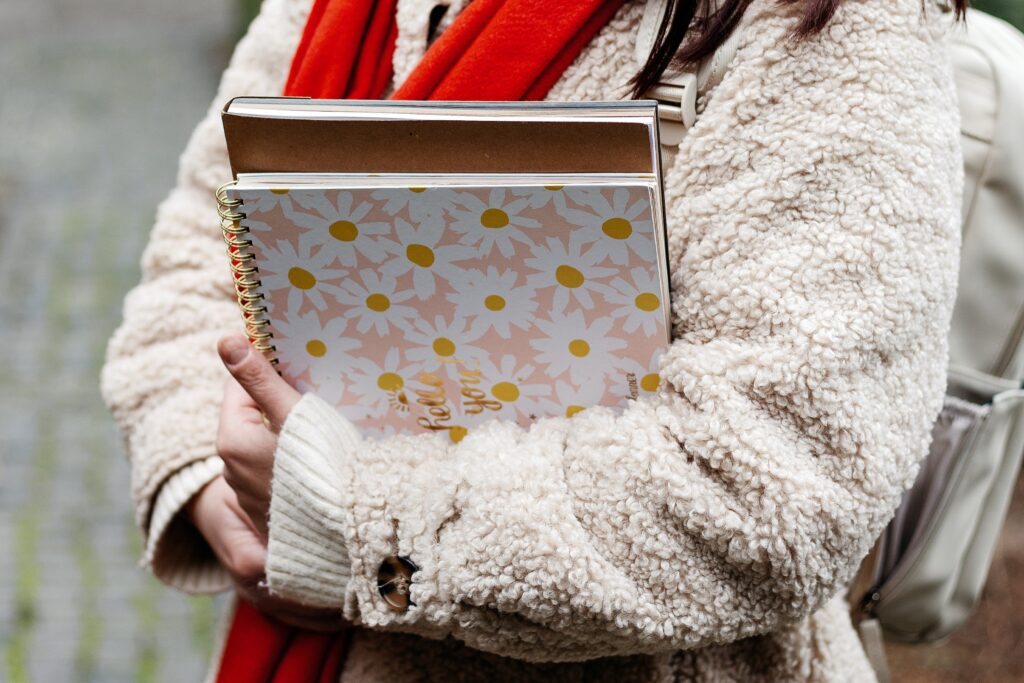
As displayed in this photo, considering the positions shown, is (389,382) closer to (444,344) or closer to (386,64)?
(444,344)

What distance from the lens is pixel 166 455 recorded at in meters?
1.50

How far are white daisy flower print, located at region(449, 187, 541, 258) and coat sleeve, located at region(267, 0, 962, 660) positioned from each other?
19 cm

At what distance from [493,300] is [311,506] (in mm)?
316

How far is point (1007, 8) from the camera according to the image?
341cm

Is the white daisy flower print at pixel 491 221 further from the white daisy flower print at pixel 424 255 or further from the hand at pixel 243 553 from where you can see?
the hand at pixel 243 553

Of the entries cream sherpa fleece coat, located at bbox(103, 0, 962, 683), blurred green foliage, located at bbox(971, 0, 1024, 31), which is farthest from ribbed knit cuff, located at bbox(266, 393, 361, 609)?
blurred green foliage, located at bbox(971, 0, 1024, 31)

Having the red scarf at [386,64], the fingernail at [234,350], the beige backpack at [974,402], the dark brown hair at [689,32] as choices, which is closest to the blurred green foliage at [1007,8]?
the beige backpack at [974,402]

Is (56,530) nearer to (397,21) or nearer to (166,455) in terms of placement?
(166,455)

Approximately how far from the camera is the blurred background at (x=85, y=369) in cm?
343

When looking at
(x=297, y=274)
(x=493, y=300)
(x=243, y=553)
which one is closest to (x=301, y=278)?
(x=297, y=274)

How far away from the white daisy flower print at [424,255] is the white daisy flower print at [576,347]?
120 millimetres

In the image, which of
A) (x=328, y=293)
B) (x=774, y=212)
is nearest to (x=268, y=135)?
(x=328, y=293)

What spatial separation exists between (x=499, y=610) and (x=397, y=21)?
0.78m

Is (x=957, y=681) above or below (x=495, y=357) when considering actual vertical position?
below
